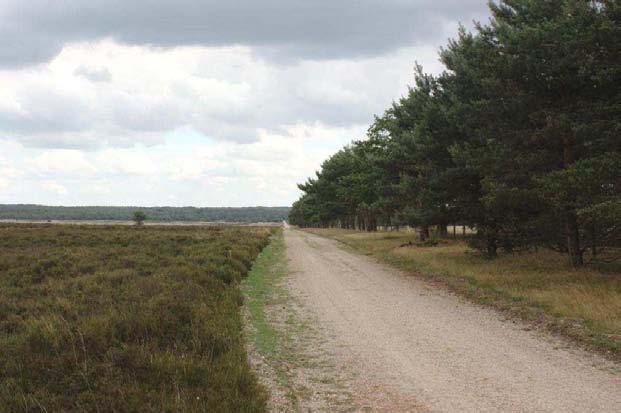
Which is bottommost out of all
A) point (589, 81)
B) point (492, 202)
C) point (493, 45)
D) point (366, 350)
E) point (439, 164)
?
point (366, 350)

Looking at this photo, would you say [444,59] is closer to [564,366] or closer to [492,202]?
[492,202]

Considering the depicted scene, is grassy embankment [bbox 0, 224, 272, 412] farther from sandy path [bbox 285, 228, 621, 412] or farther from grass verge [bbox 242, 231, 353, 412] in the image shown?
sandy path [bbox 285, 228, 621, 412]

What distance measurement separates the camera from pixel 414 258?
24.9 meters

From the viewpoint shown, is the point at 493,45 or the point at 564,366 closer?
the point at 564,366

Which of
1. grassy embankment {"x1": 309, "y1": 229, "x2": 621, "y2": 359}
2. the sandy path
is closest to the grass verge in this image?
the sandy path

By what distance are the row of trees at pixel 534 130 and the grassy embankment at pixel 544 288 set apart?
1287 mm

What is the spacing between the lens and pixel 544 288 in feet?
47.8

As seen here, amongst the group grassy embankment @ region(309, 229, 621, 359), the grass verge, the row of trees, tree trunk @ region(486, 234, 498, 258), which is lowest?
the grass verge

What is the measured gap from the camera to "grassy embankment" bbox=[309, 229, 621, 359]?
990 cm

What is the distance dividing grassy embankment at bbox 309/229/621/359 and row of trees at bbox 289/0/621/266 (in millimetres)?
1287

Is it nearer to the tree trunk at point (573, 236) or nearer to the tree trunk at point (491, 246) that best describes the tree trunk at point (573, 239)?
the tree trunk at point (573, 236)

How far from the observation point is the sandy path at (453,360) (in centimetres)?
606

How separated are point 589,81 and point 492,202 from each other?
185 inches

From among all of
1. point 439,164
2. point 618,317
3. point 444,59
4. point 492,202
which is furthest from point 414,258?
point 618,317
